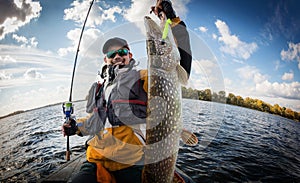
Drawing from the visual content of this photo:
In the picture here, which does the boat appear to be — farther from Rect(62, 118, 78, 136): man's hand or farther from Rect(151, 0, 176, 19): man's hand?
Rect(151, 0, 176, 19): man's hand

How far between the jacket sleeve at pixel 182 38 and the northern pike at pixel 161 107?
1.50ft

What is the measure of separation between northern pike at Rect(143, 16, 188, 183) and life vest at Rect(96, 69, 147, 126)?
83 cm

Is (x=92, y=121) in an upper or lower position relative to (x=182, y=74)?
lower

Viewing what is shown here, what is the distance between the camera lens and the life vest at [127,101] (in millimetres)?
2666

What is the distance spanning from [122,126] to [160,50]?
55.5 inches

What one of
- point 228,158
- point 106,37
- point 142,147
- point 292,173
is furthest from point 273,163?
point 106,37

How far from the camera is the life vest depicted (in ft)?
8.75

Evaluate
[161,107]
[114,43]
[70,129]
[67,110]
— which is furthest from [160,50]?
[67,110]

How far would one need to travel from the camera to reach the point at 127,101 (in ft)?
8.85

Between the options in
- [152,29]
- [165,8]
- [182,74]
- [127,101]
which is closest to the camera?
[152,29]

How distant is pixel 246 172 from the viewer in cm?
762

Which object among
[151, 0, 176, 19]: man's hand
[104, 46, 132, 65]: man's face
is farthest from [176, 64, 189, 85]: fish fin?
[104, 46, 132, 65]: man's face

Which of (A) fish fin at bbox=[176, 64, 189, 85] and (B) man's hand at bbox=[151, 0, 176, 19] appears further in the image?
(B) man's hand at bbox=[151, 0, 176, 19]

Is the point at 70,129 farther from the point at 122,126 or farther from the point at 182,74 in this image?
the point at 182,74
